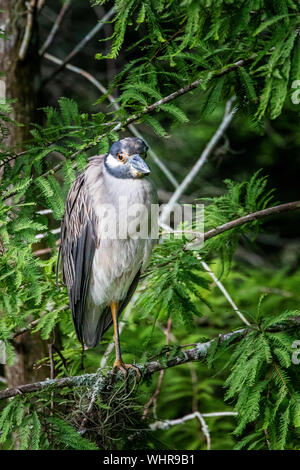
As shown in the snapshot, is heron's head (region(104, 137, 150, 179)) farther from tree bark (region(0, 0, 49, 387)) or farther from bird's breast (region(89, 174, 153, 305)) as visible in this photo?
tree bark (region(0, 0, 49, 387))

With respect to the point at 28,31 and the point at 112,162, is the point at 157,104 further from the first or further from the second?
the point at 28,31

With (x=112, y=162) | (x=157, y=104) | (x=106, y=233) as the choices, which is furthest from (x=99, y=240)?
(x=157, y=104)

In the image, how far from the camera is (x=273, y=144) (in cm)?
530

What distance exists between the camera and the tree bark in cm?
343

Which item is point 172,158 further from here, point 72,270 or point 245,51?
point 245,51

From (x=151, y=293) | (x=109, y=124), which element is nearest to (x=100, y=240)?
(x=151, y=293)

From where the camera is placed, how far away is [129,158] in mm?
2660

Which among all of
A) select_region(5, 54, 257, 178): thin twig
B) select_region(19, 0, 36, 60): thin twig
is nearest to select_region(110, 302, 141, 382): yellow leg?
select_region(5, 54, 257, 178): thin twig

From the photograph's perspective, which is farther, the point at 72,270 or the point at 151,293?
the point at 72,270

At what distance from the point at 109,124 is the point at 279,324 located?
1.05 m

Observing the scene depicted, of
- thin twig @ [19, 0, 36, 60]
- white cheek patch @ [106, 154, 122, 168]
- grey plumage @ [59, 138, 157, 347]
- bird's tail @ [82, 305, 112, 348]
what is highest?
thin twig @ [19, 0, 36, 60]

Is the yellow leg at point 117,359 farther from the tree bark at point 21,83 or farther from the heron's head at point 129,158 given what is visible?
the heron's head at point 129,158

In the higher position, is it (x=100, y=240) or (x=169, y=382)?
(x=100, y=240)

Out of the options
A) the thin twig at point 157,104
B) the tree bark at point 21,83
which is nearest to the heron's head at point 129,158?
the thin twig at point 157,104
